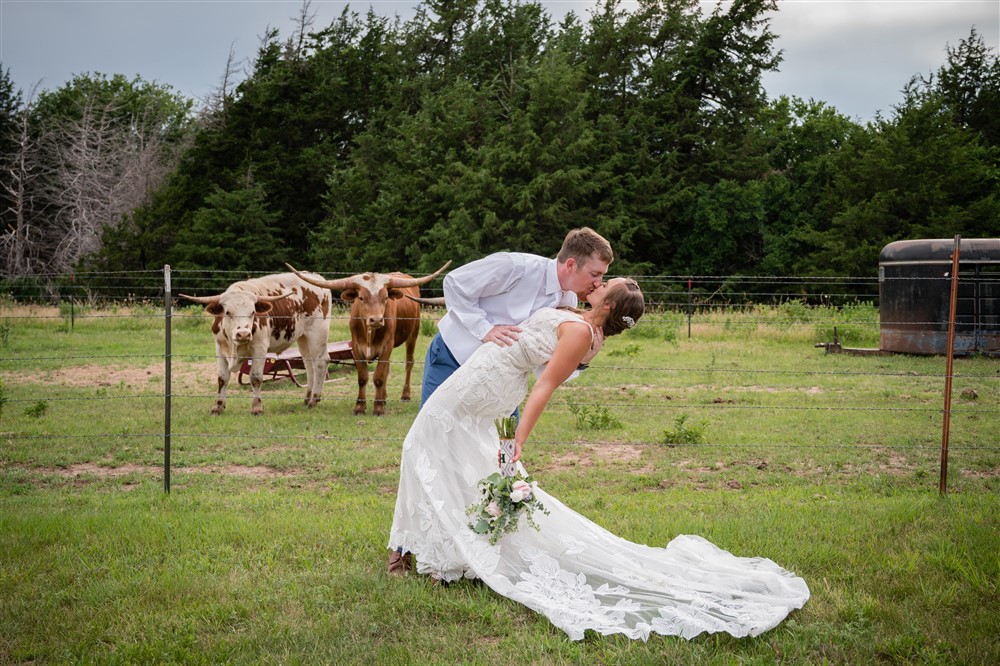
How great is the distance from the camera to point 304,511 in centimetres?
655

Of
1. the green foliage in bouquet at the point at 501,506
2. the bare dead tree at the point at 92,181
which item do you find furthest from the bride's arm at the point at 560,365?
the bare dead tree at the point at 92,181

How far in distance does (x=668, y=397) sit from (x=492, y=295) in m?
7.41

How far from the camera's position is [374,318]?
11.6 meters

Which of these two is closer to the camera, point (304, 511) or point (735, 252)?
point (304, 511)

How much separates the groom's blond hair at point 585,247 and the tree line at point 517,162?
1152 inches

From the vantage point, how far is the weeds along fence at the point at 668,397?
903cm

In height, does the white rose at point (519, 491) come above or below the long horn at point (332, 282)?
below

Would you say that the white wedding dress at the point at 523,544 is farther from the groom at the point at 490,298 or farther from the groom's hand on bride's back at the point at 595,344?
the groom at the point at 490,298

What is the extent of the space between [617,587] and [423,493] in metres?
1.18

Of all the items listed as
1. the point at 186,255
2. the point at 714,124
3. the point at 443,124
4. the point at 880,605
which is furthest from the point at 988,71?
the point at 880,605

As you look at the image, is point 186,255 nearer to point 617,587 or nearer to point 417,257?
Answer: point 417,257

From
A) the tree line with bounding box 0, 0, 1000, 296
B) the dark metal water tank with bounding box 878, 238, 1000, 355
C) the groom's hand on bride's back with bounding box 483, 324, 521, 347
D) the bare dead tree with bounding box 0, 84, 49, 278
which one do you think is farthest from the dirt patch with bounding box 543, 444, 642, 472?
the bare dead tree with bounding box 0, 84, 49, 278

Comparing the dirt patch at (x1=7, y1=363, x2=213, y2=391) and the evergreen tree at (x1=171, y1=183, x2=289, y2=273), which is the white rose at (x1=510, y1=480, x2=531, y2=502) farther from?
the evergreen tree at (x1=171, y1=183, x2=289, y2=273)

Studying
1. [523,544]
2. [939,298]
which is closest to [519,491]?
[523,544]
